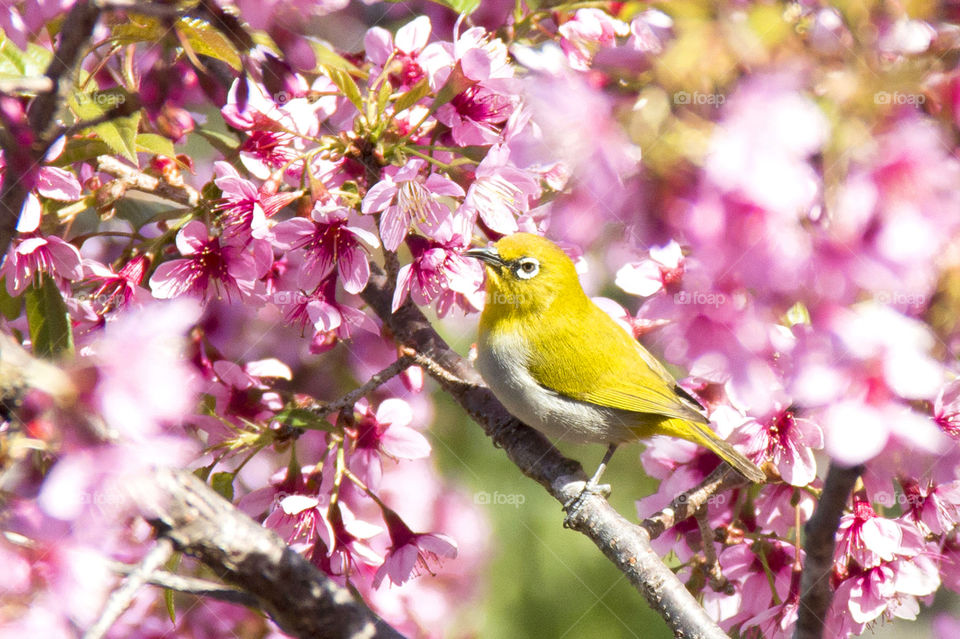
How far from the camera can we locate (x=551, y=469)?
6.77 ft

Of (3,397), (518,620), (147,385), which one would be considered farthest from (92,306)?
(518,620)

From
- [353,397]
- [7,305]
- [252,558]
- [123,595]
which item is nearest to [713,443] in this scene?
[353,397]

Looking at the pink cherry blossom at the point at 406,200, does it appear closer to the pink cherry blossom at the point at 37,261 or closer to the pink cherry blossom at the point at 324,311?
the pink cherry blossom at the point at 324,311

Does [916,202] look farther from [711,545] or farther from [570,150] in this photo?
[711,545]

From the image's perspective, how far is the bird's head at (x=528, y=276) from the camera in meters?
2.26

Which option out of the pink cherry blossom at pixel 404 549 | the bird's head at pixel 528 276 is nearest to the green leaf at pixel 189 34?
the bird's head at pixel 528 276

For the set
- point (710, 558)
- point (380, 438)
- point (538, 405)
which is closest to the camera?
point (710, 558)

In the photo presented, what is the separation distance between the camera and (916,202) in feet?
2.60

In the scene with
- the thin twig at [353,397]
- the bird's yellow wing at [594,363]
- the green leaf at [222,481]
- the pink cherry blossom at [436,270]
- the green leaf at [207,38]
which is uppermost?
the green leaf at [207,38]

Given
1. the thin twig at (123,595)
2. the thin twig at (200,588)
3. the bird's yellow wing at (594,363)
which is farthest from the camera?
the bird's yellow wing at (594,363)

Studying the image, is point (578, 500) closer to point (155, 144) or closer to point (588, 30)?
point (588, 30)

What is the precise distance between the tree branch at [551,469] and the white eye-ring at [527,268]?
286 mm

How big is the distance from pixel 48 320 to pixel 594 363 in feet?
4.44

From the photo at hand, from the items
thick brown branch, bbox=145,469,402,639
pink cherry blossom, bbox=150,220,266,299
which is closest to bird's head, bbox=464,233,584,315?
pink cherry blossom, bbox=150,220,266,299
